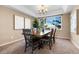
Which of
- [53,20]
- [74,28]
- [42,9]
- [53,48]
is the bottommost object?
[53,48]

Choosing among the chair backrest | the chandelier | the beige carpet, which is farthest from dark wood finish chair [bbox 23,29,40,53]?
the chandelier

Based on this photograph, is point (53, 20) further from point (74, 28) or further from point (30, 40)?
point (30, 40)

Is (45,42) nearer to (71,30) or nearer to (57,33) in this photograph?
(57,33)

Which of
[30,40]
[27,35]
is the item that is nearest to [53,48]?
[30,40]

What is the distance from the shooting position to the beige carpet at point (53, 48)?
2463 mm

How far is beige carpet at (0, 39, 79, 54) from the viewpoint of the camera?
8.08ft

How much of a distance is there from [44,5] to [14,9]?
84 cm

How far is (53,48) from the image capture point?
8.46 ft

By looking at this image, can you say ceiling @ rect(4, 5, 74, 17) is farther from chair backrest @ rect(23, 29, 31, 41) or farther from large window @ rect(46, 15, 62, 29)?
chair backrest @ rect(23, 29, 31, 41)

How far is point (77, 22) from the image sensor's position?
96.7 inches

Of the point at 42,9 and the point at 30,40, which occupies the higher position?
the point at 42,9

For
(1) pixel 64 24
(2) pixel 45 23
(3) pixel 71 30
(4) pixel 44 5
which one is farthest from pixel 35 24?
(3) pixel 71 30

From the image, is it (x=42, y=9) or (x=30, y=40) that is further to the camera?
(x=30, y=40)
